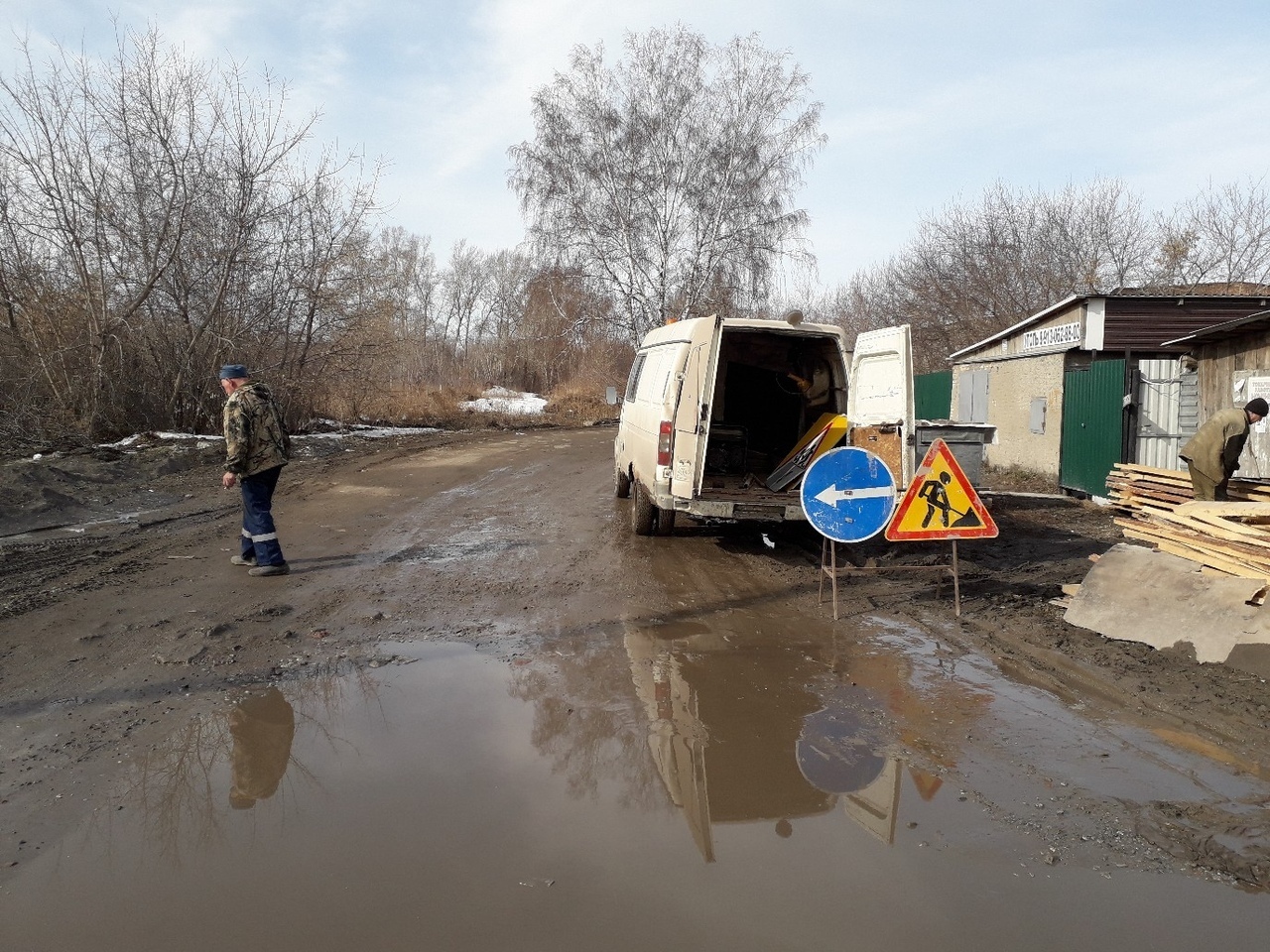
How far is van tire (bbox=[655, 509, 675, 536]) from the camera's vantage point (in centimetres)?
903

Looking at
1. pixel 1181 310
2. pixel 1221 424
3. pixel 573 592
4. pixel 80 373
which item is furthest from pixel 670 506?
pixel 80 373

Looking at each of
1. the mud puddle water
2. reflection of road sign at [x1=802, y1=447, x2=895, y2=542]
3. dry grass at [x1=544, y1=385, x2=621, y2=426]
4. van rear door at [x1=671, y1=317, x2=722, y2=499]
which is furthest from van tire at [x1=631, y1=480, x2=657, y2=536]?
dry grass at [x1=544, y1=385, x2=621, y2=426]

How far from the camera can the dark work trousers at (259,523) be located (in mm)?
7250

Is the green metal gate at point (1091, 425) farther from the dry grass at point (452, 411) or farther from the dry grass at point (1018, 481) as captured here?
the dry grass at point (452, 411)

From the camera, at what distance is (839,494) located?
6289 millimetres

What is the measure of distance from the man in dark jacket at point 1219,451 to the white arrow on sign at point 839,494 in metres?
3.62

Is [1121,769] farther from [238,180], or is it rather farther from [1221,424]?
[238,180]

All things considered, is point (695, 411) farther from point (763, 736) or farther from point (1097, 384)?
point (1097, 384)

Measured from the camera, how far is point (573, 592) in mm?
6820

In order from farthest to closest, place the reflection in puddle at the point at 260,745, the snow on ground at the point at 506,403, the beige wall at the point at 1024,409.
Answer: the snow on ground at the point at 506,403, the beige wall at the point at 1024,409, the reflection in puddle at the point at 260,745

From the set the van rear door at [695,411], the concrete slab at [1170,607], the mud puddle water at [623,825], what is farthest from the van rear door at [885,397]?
the mud puddle water at [623,825]

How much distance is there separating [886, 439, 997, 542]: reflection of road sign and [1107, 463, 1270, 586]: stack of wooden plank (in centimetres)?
132

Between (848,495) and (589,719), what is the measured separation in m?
2.87

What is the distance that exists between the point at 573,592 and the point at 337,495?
610cm
